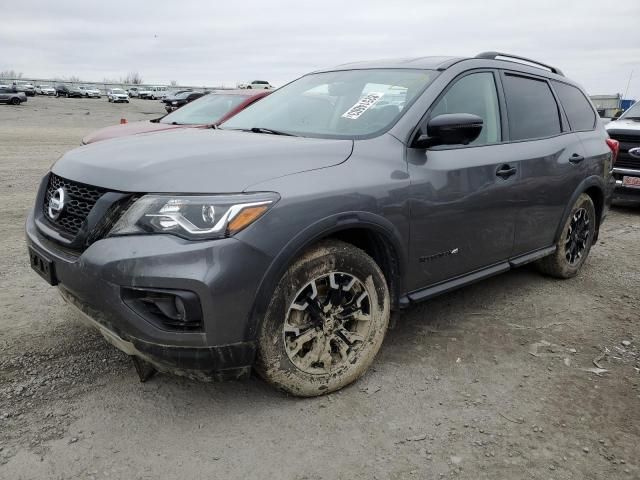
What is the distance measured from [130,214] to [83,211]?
0.39m

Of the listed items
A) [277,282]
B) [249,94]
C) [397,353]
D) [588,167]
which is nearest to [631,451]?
[397,353]

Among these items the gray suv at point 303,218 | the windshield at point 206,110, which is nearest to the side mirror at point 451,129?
the gray suv at point 303,218

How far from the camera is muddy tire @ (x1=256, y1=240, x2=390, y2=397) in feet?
8.24

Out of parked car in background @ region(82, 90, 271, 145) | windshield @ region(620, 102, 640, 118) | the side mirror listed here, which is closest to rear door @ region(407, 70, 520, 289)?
the side mirror

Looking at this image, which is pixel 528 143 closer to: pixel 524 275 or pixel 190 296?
pixel 524 275

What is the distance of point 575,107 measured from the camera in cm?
471

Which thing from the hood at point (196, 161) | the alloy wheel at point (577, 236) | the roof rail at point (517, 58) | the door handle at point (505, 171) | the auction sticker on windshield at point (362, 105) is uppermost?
the roof rail at point (517, 58)

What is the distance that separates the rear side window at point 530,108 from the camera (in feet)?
12.7

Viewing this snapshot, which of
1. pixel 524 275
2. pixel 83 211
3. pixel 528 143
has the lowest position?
pixel 524 275

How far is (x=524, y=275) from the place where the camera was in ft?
16.1

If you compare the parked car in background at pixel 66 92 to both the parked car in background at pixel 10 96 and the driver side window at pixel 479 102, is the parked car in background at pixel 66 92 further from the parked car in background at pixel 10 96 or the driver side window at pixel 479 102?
the driver side window at pixel 479 102

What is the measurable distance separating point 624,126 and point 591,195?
456cm

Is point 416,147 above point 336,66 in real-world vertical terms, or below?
below

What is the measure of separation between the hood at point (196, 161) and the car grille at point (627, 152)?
693 cm
